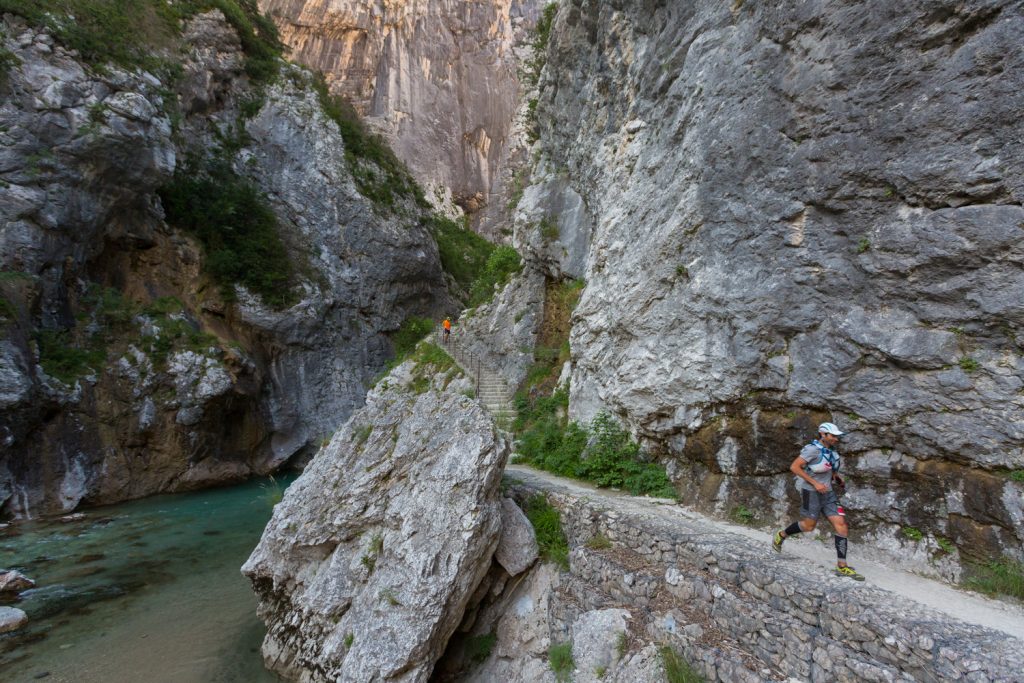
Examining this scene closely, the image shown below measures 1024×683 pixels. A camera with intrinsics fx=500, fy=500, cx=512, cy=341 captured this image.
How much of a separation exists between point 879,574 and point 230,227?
89.7ft

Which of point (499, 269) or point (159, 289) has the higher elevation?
point (499, 269)

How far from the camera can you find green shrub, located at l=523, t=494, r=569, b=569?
710 centimetres

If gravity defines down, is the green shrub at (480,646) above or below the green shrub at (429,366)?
below

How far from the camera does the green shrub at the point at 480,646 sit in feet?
23.5

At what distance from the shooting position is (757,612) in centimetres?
473

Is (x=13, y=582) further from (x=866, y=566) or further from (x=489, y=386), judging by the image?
(x=866, y=566)

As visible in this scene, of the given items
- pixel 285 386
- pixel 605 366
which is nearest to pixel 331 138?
pixel 285 386

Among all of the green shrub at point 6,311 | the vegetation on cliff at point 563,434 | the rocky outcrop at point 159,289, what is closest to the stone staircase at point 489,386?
the vegetation on cliff at point 563,434

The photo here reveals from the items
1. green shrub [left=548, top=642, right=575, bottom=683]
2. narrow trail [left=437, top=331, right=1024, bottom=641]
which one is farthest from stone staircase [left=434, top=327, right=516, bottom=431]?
green shrub [left=548, top=642, right=575, bottom=683]

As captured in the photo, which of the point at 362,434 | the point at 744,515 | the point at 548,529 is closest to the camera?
the point at 744,515

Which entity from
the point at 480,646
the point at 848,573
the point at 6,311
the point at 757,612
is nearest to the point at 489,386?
the point at 480,646

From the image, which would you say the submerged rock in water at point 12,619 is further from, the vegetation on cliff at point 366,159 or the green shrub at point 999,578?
the vegetation on cliff at point 366,159

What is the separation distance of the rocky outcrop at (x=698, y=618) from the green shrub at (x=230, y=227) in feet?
70.7

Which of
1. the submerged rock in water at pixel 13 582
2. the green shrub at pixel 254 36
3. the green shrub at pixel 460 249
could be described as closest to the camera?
the submerged rock in water at pixel 13 582
